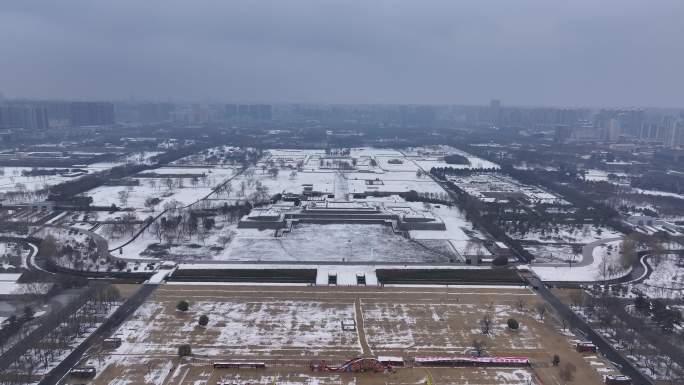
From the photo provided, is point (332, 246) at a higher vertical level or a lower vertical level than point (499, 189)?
lower

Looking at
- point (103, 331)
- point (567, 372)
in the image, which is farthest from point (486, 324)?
point (103, 331)

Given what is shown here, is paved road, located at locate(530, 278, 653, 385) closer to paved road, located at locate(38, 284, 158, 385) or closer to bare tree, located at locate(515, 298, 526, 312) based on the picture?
bare tree, located at locate(515, 298, 526, 312)

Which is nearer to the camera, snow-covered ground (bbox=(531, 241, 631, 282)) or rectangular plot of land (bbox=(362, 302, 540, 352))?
rectangular plot of land (bbox=(362, 302, 540, 352))

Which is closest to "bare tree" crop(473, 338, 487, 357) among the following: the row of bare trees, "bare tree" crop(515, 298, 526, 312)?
"bare tree" crop(515, 298, 526, 312)

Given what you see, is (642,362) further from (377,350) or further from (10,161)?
(10,161)

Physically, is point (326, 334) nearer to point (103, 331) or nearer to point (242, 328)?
point (242, 328)

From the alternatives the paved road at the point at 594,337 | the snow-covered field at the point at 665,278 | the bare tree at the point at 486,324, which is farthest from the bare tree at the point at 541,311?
the snow-covered field at the point at 665,278

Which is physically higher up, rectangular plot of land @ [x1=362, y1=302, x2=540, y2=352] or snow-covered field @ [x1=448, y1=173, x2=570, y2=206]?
snow-covered field @ [x1=448, y1=173, x2=570, y2=206]

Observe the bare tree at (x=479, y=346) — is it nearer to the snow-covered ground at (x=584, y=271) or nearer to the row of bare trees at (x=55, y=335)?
the snow-covered ground at (x=584, y=271)
